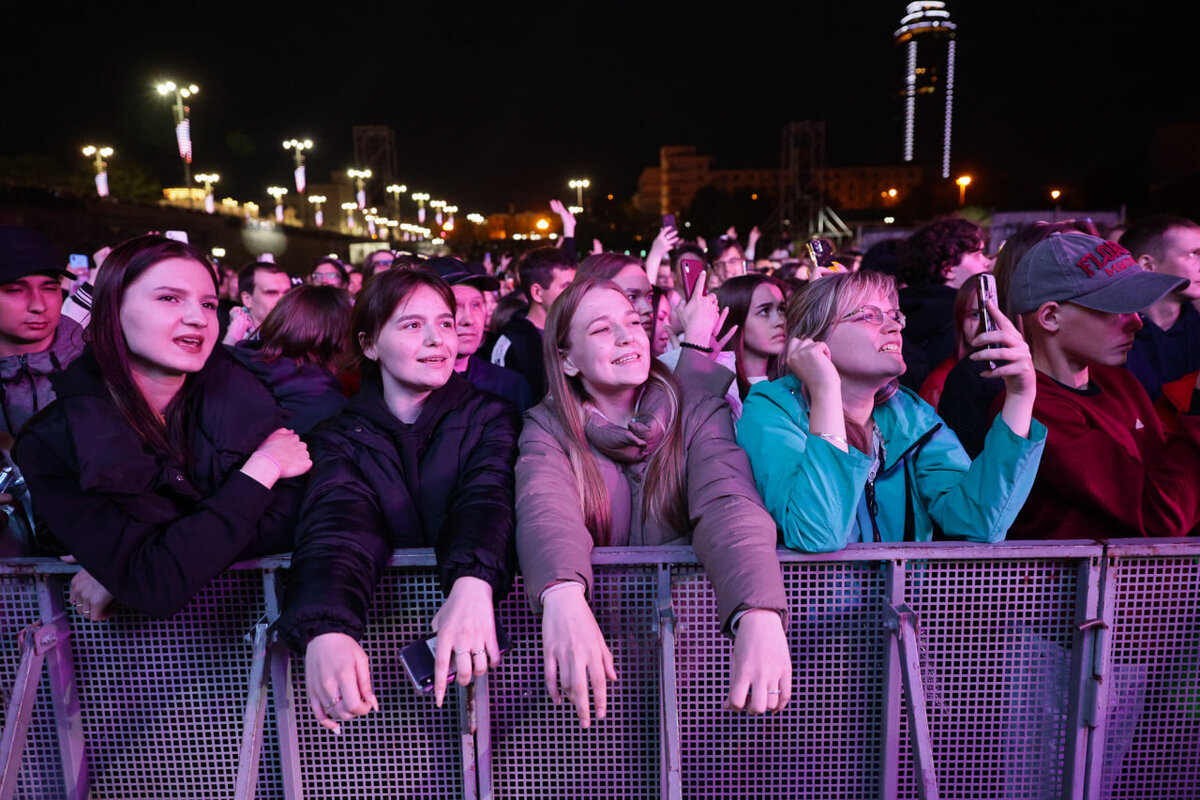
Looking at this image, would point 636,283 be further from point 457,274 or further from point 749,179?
point 749,179

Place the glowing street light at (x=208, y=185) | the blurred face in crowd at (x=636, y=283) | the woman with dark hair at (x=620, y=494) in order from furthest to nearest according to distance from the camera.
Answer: the glowing street light at (x=208, y=185)
the blurred face in crowd at (x=636, y=283)
the woman with dark hair at (x=620, y=494)

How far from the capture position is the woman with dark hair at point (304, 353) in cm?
406

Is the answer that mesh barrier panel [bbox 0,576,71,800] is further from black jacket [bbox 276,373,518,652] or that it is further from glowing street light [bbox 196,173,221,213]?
glowing street light [bbox 196,173,221,213]

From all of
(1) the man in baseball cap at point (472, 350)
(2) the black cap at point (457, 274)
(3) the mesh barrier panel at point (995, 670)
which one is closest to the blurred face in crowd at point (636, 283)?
(1) the man in baseball cap at point (472, 350)

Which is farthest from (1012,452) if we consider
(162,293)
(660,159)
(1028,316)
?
(660,159)

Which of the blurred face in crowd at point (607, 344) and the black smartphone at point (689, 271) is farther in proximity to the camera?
the black smartphone at point (689, 271)

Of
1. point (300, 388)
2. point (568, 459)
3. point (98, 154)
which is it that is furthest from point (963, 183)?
point (98, 154)

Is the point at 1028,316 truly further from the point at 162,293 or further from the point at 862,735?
the point at 162,293

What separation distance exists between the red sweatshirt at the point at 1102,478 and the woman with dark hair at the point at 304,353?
308cm

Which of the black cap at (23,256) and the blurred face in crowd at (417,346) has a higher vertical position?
the black cap at (23,256)

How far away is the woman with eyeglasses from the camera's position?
7.36 ft

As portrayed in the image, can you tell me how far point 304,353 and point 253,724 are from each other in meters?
2.49

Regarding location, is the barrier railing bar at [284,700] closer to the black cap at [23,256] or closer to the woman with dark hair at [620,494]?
the woman with dark hair at [620,494]

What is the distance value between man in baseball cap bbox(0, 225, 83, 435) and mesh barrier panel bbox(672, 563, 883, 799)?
3.10 m
